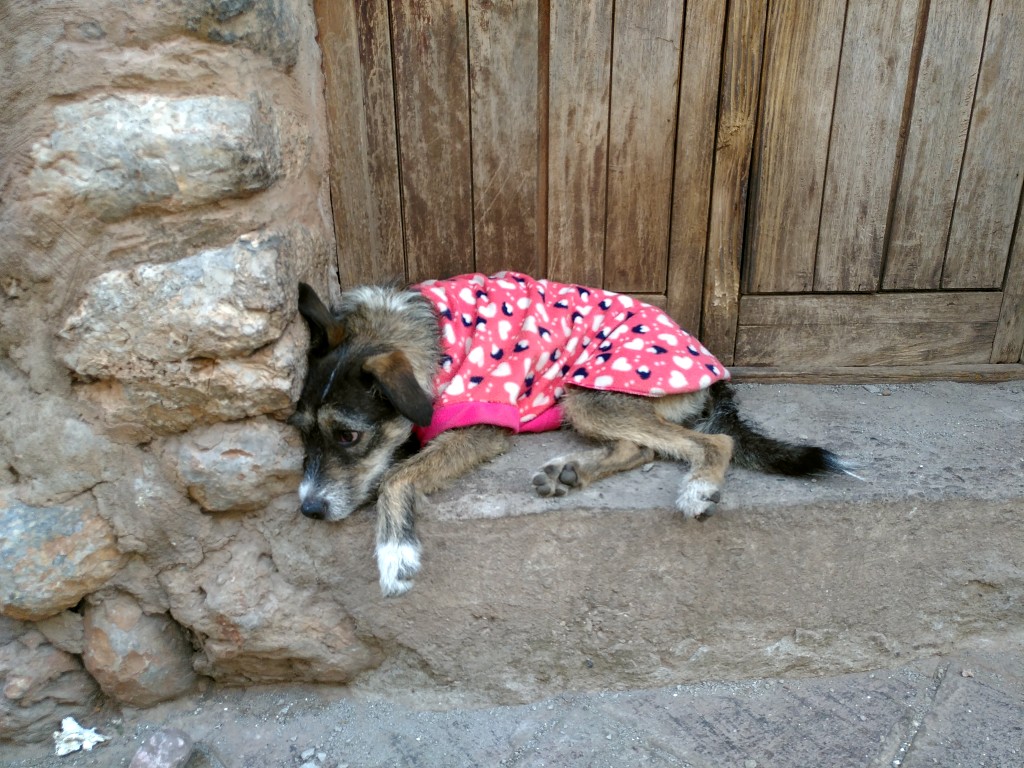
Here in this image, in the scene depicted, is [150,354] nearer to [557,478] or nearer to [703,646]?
[557,478]

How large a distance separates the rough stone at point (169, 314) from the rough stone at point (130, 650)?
0.89m

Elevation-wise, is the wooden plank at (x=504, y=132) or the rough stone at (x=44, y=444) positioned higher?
the wooden plank at (x=504, y=132)

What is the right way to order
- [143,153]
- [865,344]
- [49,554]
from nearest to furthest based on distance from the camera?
[143,153]
[49,554]
[865,344]

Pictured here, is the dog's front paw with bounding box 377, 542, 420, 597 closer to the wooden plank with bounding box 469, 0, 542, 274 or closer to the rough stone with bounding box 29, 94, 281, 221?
the rough stone with bounding box 29, 94, 281, 221

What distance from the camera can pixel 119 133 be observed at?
2.21 m

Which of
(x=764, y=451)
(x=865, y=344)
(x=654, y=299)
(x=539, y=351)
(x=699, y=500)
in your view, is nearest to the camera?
(x=699, y=500)

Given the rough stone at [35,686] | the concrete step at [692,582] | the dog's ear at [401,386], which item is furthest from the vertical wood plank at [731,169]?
the rough stone at [35,686]

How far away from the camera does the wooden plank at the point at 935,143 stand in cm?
315

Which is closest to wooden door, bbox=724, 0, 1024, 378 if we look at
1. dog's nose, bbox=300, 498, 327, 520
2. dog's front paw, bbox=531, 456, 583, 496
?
dog's front paw, bbox=531, 456, 583, 496

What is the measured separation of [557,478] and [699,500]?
19.9 inches

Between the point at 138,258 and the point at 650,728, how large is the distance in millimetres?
2334

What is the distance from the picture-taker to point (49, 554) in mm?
2447

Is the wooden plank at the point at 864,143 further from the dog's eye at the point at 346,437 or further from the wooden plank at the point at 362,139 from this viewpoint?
the dog's eye at the point at 346,437

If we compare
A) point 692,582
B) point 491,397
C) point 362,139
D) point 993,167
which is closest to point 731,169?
point 993,167
